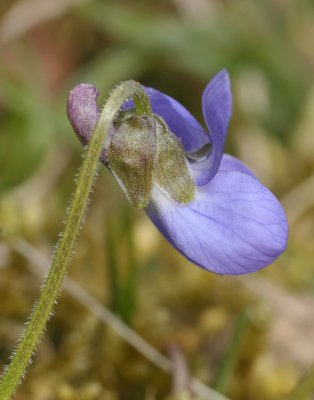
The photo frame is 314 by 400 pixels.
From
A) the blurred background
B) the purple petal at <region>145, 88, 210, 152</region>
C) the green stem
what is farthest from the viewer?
the blurred background

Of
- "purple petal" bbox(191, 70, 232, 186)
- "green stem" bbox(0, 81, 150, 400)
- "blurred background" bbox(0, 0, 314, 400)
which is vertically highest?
"purple petal" bbox(191, 70, 232, 186)

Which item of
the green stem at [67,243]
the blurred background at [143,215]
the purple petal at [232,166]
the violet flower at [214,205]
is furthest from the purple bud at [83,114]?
the blurred background at [143,215]

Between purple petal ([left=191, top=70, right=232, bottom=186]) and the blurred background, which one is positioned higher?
purple petal ([left=191, top=70, right=232, bottom=186])

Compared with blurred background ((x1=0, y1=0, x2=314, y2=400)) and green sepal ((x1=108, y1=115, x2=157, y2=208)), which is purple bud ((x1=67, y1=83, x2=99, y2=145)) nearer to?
green sepal ((x1=108, y1=115, x2=157, y2=208))

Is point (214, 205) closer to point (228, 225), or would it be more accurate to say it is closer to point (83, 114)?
point (228, 225)

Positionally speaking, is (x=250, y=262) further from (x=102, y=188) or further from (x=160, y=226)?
(x=102, y=188)

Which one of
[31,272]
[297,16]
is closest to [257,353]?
[31,272]

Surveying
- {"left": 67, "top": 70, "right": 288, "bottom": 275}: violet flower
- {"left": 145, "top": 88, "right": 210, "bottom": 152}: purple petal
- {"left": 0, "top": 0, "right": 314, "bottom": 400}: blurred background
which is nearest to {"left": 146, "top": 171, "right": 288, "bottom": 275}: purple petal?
{"left": 67, "top": 70, "right": 288, "bottom": 275}: violet flower

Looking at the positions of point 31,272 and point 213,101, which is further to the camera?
point 31,272
